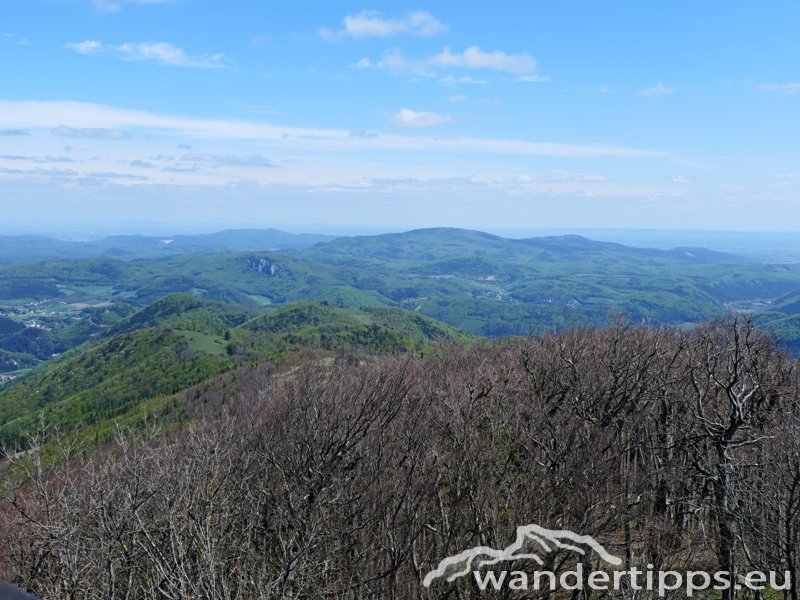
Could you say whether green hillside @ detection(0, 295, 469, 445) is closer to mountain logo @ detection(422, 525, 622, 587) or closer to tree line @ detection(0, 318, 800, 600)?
tree line @ detection(0, 318, 800, 600)

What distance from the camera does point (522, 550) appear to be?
14242mm

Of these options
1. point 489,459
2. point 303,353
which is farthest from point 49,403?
point 489,459

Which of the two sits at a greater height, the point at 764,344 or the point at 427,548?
the point at 764,344

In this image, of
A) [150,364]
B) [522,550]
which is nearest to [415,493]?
[522,550]

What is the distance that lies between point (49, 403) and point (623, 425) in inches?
6354

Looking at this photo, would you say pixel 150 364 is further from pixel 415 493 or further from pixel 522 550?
pixel 522 550

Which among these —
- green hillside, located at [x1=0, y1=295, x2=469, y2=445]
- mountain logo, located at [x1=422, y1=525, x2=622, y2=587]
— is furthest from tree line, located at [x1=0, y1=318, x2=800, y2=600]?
green hillside, located at [x1=0, y1=295, x2=469, y2=445]

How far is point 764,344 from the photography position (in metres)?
33.8

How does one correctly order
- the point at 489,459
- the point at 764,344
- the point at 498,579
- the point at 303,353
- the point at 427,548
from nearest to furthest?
the point at 498,579 → the point at 489,459 → the point at 427,548 → the point at 764,344 → the point at 303,353

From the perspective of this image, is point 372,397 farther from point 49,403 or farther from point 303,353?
point 49,403

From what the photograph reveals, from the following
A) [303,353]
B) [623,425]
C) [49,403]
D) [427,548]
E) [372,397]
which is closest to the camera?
[427,548]

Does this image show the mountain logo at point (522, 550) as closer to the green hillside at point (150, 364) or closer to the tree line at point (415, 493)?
the tree line at point (415, 493)

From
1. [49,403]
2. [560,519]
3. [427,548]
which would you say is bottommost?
[49,403]

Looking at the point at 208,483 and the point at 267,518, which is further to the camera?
the point at 267,518
